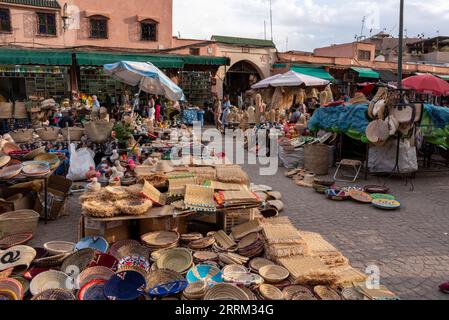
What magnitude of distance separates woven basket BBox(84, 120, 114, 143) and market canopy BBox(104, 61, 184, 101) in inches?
60.0

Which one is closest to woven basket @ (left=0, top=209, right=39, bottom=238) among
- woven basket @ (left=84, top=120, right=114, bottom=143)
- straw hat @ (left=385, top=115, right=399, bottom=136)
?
woven basket @ (left=84, top=120, right=114, bottom=143)

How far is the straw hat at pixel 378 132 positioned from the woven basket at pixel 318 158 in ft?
3.84

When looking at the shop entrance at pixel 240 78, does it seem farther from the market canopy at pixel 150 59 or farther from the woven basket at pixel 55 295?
the woven basket at pixel 55 295

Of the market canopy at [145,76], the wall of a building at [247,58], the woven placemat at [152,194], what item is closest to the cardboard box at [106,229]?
the woven placemat at [152,194]

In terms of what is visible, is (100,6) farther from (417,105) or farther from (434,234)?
(434,234)

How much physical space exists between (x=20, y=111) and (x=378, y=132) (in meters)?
11.6

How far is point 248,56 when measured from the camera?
22.3 metres

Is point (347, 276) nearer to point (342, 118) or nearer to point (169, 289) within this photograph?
point (169, 289)

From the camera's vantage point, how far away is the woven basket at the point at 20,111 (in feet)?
42.5

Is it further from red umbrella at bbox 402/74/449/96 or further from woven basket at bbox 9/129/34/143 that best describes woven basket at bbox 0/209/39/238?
red umbrella at bbox 402/74/449/96

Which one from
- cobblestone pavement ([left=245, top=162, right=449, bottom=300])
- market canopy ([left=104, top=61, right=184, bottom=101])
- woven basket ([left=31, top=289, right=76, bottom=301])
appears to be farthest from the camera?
market canopy ([left=104, top=61, right=184, bottom=101])

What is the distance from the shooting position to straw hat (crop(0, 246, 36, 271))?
3.73 meters

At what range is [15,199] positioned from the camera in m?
5.49

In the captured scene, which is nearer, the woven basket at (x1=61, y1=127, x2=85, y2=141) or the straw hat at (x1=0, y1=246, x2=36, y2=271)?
the straw hat at (x1=0, y1=246, x2=36, y2=271)
